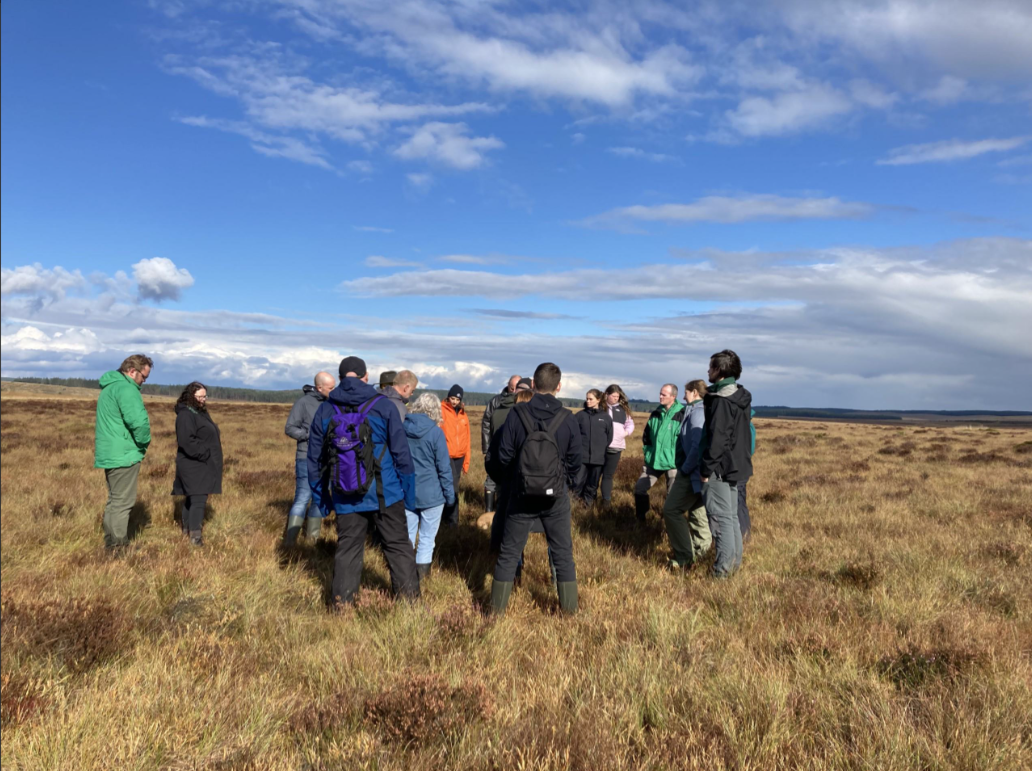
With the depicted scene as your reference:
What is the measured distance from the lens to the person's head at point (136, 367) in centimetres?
660

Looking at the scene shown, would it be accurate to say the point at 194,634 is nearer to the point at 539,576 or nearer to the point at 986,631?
the point at 539,576

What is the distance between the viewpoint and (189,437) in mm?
7332

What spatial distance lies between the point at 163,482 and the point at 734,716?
12.1 metres

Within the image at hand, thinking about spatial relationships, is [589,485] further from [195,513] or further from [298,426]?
[195,513]

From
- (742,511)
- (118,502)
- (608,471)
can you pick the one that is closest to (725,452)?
(742,511)

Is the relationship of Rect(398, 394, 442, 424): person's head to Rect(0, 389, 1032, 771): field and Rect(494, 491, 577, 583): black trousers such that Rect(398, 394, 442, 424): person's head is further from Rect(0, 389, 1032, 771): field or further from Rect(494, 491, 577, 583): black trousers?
Rect(0, 389, 1032, 771): field

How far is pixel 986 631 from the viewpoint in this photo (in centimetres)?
451

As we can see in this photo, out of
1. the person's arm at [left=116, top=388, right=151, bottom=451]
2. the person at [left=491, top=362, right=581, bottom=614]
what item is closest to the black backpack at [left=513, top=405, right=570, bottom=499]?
the person at [left=491, top=362, right=581, bottom=614]

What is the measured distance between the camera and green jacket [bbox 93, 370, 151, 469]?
645 cm

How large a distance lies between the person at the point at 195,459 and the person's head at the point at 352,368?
276 centimetres

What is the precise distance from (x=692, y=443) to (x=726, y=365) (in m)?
0.87

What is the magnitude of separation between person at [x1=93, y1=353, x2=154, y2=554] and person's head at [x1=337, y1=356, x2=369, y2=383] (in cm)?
245

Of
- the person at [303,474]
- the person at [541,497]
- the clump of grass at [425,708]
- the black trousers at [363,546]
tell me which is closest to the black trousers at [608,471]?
the person at [303,474]

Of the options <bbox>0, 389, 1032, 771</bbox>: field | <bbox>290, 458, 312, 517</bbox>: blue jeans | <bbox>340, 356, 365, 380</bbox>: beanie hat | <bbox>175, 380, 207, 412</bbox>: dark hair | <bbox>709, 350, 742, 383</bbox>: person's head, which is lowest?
<bbox>0, 389, 1032, 771</bbox>: field
